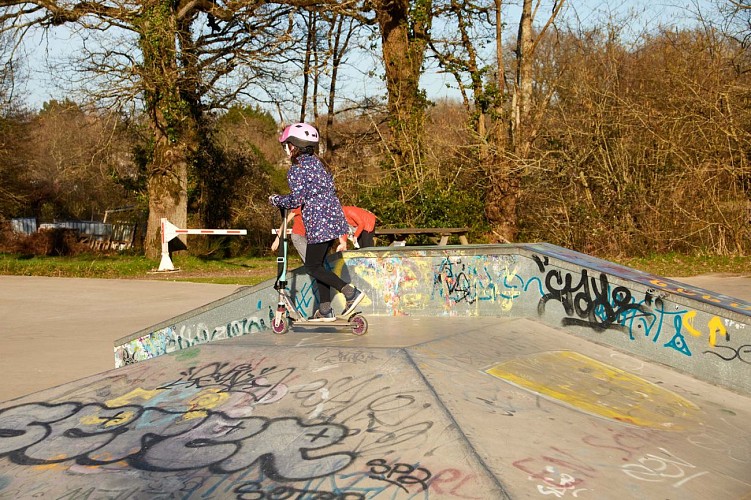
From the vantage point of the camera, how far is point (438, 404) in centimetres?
379

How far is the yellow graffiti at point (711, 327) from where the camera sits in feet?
17.7

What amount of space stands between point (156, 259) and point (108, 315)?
8965 millimetres

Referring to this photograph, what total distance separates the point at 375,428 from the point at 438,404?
1.20 feet

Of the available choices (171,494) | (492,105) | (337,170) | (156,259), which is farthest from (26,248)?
(171,494)

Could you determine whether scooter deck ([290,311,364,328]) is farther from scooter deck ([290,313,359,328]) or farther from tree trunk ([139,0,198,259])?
tree trunk ([139,0,198,259])

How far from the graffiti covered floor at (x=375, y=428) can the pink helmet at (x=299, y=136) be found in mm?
1481

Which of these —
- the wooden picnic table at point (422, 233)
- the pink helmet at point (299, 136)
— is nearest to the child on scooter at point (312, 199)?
the pink helmet at point (299, 136)

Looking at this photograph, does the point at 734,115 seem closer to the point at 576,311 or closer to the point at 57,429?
the point at 576,311

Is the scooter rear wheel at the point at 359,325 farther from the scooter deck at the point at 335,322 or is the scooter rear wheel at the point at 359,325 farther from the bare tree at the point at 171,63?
the bare tree at the point at 171,63

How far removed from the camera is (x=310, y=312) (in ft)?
22.5

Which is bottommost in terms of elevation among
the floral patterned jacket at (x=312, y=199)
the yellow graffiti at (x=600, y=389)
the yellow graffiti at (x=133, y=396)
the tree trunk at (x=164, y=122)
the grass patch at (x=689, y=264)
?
the yellow graffiti at (x=600, y=389)

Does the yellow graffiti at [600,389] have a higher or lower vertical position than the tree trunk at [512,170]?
lower

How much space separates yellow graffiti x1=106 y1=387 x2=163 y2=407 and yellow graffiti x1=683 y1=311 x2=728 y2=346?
3.87 metres

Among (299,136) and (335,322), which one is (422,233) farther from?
(299,136)
